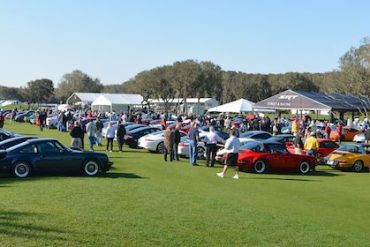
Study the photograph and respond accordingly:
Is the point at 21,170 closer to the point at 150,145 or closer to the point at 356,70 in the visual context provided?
the point at 150,145

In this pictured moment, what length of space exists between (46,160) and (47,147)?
48 cm

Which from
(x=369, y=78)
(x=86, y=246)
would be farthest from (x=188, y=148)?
(x=369, y=78)

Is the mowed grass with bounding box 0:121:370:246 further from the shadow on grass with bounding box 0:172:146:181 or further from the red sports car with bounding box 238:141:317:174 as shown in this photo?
the red sports car with bounding box 238:141:317:174

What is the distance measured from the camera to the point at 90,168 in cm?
1752

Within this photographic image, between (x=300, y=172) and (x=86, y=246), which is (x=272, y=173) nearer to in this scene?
(x=300, y=172)

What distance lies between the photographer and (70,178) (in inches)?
639

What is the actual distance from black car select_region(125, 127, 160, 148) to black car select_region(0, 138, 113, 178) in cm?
1241

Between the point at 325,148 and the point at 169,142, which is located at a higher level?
the point at 169,142

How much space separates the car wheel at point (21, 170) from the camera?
1641 cm

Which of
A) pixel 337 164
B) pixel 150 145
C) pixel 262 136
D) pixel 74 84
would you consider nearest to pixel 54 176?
pixel 150 145

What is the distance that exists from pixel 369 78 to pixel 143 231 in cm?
5185

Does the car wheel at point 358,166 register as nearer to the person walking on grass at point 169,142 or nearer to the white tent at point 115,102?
the person walking on grass at point 169,142

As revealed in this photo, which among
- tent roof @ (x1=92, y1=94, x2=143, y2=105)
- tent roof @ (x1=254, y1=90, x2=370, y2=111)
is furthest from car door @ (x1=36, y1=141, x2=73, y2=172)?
tent roof @ (x1=92, y1=94, x2=143, y2=105)

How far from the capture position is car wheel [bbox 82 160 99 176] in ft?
57.2
